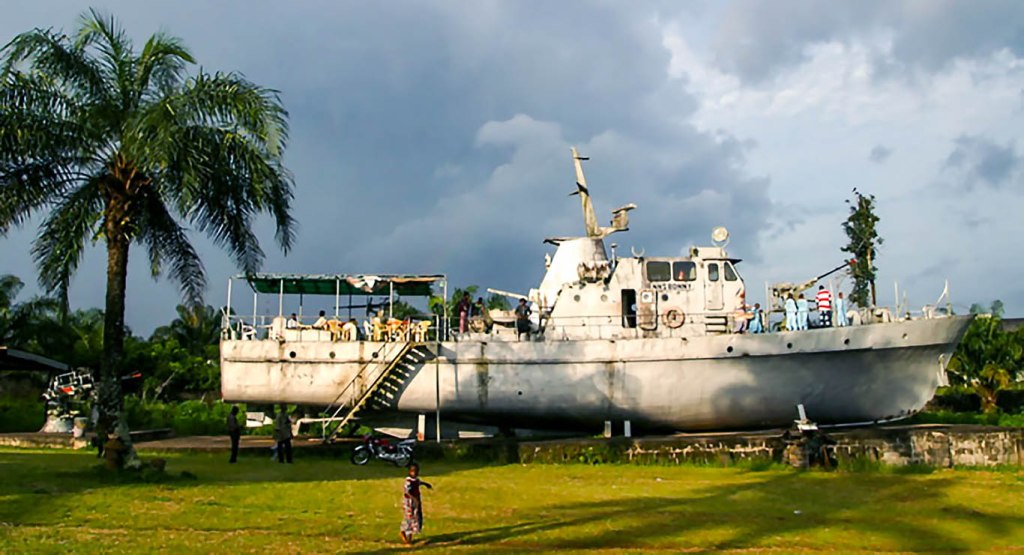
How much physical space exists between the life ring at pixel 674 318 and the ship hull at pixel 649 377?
Result: 3.98 feet

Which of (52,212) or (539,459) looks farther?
(539,459)

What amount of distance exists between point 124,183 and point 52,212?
191 cm

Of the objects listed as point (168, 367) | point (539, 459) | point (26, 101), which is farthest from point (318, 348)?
point (168, 367)

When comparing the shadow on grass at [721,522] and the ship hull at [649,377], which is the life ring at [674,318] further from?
the shadow on grass at [721,522]

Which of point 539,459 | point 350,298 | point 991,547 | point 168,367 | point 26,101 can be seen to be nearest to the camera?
point 991,547

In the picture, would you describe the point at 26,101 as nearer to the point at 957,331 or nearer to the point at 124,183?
the point at 124,183

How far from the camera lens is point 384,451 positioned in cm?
1836

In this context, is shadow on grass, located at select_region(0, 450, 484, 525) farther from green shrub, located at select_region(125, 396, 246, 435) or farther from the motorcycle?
green shrub, located at select_region(125, 396, 246, 435)

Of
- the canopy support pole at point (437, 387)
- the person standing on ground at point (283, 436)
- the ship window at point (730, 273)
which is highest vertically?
the ship window at point (730, 273)

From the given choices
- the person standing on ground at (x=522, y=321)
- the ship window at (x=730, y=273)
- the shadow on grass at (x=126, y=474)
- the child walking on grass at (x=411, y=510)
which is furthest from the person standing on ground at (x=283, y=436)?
the ship window at (x=730, y=273)

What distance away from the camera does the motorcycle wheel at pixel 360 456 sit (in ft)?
60.9

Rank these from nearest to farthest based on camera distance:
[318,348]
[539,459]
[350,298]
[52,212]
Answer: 1. [52,212]
2. [539,459]
3. [318,348]
4. [350,298]

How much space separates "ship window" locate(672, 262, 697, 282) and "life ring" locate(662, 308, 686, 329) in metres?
1.10

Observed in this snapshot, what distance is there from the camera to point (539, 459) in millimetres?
19328
